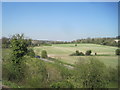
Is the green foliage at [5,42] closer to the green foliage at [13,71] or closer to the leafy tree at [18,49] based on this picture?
the leafy tree at [18,49]

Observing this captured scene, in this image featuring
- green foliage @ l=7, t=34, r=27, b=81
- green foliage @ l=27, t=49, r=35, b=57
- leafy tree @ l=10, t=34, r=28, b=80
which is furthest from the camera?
green foliage @ l=27, t=49, r=35, b=57

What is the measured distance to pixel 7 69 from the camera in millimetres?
8648

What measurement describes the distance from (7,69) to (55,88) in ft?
12.2

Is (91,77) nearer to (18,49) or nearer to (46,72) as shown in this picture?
(46,72)

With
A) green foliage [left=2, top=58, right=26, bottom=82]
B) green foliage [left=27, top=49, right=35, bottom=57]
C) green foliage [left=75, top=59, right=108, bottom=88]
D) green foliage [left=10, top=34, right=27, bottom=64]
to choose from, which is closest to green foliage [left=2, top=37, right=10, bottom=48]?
green foliage [left=10, top=34, right=27, bottom=64]

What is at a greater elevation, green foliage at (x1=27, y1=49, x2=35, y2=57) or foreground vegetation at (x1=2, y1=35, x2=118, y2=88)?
green foliage at (x1=27, y1=49, x2=35, y2=57)

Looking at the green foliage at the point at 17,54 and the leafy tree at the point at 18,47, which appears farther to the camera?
the leafy tree at the point at 18,47

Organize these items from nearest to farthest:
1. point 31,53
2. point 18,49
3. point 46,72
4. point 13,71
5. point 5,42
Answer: point 13,71, point 46,72, point 31,53, point 18,49, point 5,42

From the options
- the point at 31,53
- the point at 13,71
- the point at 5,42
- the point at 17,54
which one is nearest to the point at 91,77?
the point at 31,53

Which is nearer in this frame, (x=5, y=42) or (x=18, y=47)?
(x=18, y=47)

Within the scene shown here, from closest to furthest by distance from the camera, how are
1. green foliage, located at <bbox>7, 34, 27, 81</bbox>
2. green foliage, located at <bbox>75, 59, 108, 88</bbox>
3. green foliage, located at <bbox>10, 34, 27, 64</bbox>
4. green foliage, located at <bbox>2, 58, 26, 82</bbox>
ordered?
1. green foliage, located at <bbox>75, 59, 108, 88</bbox>
2. green foliage, located at <bbox>2, 58, 26, 82</bbox>
3. green foliage, located at <bbox>7, 34, 27, 81</bbox>
4. green foliage, located at <bbox>10, 34, 27, 64</bbox>

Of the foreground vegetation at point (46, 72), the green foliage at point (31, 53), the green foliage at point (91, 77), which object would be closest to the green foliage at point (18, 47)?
the foreground vegetation at point (46, 72)

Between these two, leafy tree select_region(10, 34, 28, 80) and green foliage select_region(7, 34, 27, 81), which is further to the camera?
leafy tree select_region(10, 34, 28, 80)

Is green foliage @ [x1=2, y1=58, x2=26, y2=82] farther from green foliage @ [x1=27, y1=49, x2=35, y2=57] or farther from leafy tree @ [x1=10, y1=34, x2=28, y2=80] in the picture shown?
green foliage @ [x1=27, y1=49, x2=35, y2=57]
